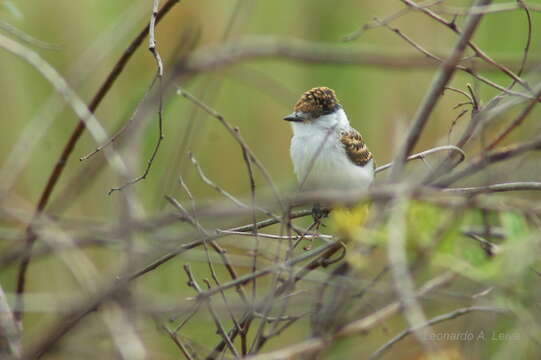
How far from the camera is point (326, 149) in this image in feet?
8.45

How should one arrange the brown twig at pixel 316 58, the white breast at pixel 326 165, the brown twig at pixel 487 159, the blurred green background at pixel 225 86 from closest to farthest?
the brown twig at pixel 316 58, the brown twig at pixel 487 159, the white breast at pixel 326 165, the blurred green background at pixel 225 86

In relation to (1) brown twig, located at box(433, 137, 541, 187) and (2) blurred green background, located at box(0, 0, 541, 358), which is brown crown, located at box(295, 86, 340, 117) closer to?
(2) blurred green background, located at box(0, 0, 541, 358)

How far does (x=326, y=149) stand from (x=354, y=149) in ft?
0.43

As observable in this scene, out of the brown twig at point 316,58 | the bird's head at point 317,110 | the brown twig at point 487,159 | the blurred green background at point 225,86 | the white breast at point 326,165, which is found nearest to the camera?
the brown twig at point 316,58

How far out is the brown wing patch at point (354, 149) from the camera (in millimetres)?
2641

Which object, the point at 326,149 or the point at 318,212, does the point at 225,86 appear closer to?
the point at 326,149

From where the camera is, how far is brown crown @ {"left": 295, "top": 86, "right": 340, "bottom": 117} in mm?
2693

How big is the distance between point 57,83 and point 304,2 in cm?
334

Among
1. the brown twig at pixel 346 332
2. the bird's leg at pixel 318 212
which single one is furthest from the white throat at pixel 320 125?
the brown twig at pixel 346 332

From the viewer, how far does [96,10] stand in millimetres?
4668

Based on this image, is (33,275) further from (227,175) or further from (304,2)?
(304,2)

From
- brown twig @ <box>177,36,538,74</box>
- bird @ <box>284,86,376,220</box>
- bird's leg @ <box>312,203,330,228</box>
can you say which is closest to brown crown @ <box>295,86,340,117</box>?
bird @ <box>284,86,376,220</box>

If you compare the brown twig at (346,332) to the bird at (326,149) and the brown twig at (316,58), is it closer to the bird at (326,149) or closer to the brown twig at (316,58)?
the brown twig at (316,58)

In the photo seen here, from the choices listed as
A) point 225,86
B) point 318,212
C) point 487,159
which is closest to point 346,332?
point 487,159
